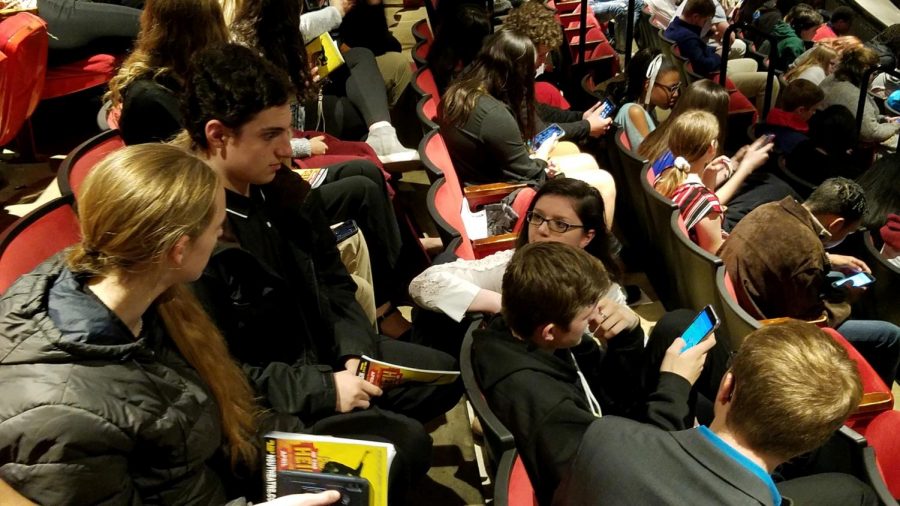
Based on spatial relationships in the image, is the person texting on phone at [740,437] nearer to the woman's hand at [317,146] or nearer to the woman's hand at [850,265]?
the woman's hand at [850,265]

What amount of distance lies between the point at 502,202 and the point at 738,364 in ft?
5.09

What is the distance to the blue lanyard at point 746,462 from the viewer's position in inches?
51.8

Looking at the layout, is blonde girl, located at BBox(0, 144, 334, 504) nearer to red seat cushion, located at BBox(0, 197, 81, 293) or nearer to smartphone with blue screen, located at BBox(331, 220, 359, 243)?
red seat cushion, located at BBox(0, 197, 81, 293)

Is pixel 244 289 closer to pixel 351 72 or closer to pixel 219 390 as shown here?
pixel 219 390

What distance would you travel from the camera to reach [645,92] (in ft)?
13.1

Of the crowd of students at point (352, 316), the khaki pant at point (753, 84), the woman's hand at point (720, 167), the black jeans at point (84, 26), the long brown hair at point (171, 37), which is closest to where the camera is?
the crowd of students at point (352, 316)

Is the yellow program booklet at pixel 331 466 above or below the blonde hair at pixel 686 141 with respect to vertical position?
above

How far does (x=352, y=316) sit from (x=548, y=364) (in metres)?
0.65

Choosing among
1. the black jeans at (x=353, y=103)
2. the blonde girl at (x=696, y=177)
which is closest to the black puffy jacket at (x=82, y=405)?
the blonde girl at (x=696, y=177)

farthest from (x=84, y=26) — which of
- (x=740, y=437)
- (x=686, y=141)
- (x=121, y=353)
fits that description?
(x=740, y=437)

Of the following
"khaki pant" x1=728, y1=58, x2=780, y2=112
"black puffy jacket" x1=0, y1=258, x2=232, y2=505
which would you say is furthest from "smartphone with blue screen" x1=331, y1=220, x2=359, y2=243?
"khaki pant" x1=728, y1=58, x2=780, y2=112

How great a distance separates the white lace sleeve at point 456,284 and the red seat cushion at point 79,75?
2.18m

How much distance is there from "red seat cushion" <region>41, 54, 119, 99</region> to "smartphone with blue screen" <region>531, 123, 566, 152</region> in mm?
1911

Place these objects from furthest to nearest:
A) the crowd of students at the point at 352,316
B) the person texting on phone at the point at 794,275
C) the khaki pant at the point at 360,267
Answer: the person texting on phone at the point at 794,275, the khaki pant at the point at 360,267, the crowd of students at the point at 352,316
